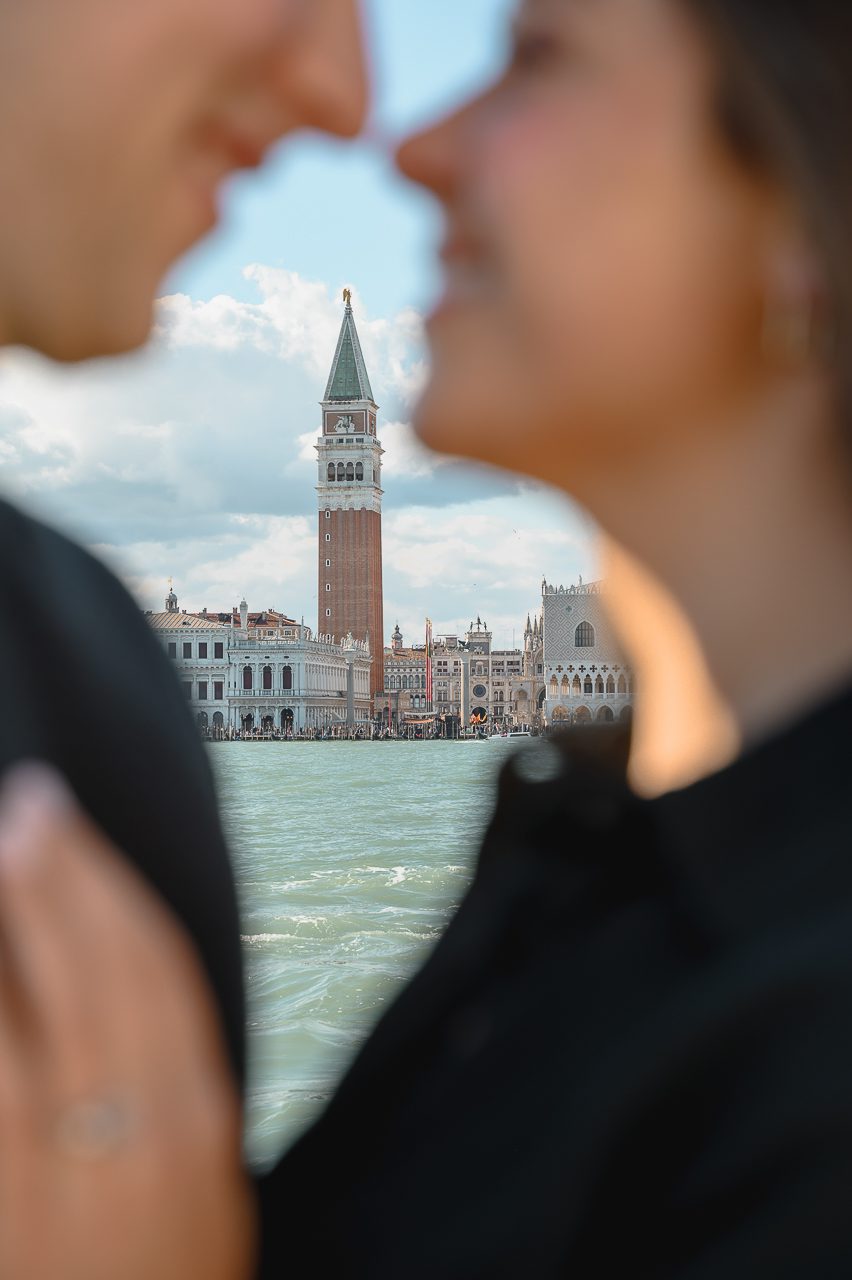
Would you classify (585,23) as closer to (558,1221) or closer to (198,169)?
(198,169)

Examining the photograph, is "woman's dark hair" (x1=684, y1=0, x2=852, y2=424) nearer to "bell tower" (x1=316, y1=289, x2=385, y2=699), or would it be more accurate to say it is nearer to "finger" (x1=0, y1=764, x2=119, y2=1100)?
"finger" (x1=0, y1=764, x2=119, y2=1100)

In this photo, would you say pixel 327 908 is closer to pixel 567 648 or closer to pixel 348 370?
pixel 567 648

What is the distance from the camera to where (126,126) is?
0.38m

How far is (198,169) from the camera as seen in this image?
0.42 metres

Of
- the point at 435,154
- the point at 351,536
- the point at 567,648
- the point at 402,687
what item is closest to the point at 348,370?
the point at 351,536

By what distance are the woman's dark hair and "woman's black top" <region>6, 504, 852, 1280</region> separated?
140 millimetres

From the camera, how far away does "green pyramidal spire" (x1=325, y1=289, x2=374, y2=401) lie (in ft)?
159

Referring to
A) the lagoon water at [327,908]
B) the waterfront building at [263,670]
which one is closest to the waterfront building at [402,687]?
the waterfront building at [263,670]

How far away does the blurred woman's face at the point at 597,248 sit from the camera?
0.47 meters

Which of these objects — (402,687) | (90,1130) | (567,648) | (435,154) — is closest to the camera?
(90,1130)

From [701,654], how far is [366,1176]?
23 centimetres

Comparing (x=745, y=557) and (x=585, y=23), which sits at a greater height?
(x=585, y=23)

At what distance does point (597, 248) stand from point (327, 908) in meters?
7.23

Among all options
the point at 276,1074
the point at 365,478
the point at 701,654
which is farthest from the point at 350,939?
the point at 365,478
